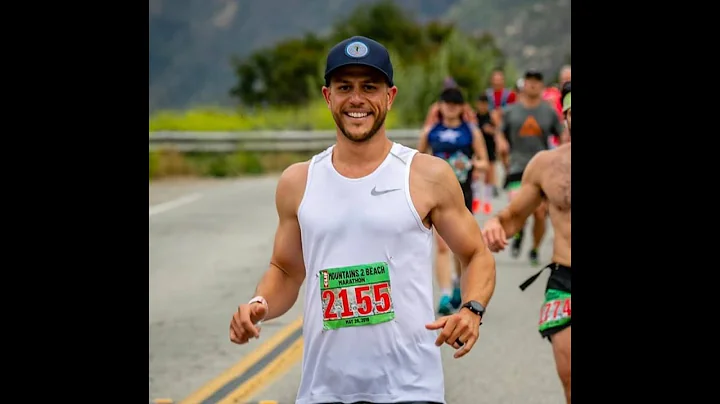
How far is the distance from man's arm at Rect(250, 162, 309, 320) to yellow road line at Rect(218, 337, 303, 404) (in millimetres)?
3500

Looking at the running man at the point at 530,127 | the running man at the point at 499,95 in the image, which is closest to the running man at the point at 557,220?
the running man at the point at 530,127

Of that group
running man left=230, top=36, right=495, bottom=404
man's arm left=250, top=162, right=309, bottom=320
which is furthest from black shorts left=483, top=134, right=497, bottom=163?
running man left=230, top=36, right=495, bottom=404

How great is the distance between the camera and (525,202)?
7230mm

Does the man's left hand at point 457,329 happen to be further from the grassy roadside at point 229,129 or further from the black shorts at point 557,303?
the grassy roadside at point 229,129

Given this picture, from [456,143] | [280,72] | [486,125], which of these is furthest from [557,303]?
[280,72]

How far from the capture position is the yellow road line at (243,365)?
9.42 meters

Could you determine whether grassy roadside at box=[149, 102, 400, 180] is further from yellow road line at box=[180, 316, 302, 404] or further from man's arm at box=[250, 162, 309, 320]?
man's arm at box=[250, 162, 309, 320]

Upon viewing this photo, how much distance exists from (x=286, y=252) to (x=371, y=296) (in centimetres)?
52

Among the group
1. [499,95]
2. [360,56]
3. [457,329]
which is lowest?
[457,329]

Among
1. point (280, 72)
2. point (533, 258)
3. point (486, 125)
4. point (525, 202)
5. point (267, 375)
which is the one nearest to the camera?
point (525, 202)

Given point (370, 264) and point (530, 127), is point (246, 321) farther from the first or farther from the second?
point (530, 127)

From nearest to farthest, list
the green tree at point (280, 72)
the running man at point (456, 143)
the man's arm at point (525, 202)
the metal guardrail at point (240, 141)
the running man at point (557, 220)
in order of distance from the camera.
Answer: the man's arm at point (525, 202)
the running man at point (557, 220)
the running man at point (456, 143)
the metal guardrail at point (240, 141)
the green tree at point (280, 72)

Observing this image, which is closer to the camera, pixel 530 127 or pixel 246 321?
pixel 246 321

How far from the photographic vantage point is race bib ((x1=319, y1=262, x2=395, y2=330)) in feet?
17.8
